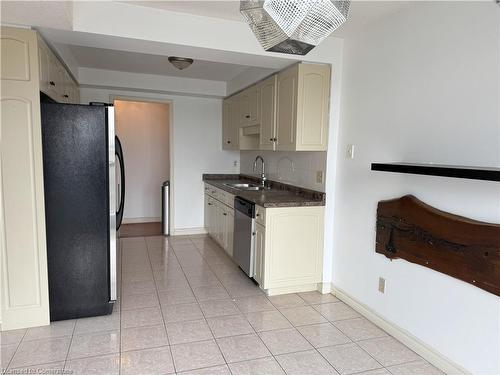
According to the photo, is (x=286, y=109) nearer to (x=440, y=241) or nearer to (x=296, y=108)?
(x=296, y=108)

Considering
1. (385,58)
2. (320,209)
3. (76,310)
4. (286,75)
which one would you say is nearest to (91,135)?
(76,310)

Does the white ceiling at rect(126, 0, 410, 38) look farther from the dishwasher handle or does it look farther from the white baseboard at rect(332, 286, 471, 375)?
the white baseboard at rect(332, 286, 471, 375)

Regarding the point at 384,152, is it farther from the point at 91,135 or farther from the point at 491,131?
the point at 91,135

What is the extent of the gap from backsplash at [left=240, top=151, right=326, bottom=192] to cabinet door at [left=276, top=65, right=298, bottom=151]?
347mm

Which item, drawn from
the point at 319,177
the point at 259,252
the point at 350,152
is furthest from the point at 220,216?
the point at 350,152

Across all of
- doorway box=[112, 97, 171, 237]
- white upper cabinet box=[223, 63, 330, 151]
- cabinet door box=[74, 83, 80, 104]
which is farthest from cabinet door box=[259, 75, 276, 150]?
doorway box=[112, 97, 171, 237]

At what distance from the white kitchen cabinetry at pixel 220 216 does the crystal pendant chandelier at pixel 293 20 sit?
2820 millimetres

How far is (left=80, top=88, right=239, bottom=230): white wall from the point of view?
5215mm

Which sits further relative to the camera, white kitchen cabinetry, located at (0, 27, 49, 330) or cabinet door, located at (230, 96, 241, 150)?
cabinet door, located at (230, 96, 241, 150)

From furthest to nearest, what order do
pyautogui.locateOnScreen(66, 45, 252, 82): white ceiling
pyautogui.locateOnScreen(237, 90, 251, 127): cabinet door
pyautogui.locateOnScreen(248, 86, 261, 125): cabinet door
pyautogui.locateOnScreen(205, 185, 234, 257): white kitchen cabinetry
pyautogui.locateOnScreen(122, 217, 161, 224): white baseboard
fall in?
1. pyautogui.locateOnScreen(122, 217, 161, 224): white baseboard
2. pyautogui.locateOnScreen(237, 90, 251, 127): cabinet door
3. pyautogui.locateOnScreen(205, 185, 234, 257): white kitchen cabinetry
4. pyautogui.locateOnScreen(248, 86, 261, 125): cabinet door
5. pyautogui.locateOnScreen(66, 45, 252, 82): white ceiling

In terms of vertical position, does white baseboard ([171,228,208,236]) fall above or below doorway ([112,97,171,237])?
below

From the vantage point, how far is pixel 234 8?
8.04 feet

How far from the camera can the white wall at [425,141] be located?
186cm

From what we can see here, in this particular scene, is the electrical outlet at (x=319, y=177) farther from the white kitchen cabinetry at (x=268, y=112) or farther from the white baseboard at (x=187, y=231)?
the white baseboard at (x=187, y=231)
